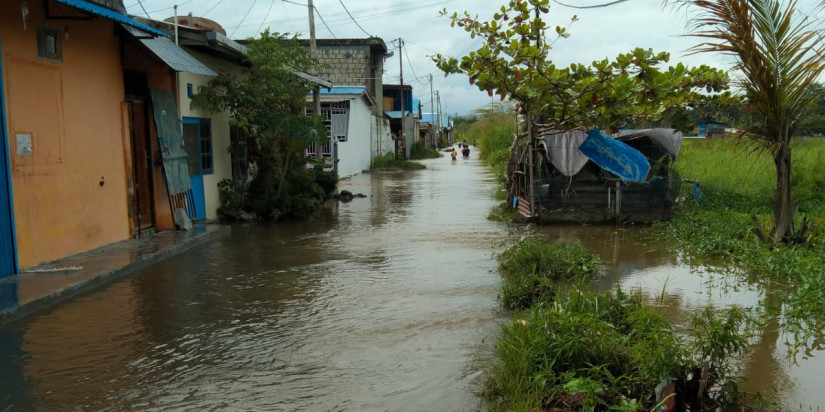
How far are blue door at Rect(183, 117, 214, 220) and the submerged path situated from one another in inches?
80.7

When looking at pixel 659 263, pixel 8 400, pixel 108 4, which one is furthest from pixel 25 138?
pixel 659 263

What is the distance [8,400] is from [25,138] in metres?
4.32

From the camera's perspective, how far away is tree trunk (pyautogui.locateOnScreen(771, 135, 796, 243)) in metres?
8.81

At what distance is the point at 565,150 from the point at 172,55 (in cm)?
738

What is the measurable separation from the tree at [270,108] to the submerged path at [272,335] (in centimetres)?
335

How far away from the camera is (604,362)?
4418 millimetres

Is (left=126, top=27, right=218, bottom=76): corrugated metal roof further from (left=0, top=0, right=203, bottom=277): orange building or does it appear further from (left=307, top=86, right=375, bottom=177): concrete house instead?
(left=307, top=86, right=375, bottom=177): concrete house

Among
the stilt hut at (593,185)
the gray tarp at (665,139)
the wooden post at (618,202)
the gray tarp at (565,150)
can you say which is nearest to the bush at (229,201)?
the stilt hut at (593,185)

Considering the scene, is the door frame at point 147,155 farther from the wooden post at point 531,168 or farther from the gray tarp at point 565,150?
the gray tarp at point 565,150

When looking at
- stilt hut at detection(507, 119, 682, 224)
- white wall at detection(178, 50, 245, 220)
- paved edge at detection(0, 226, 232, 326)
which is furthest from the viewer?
stilt hut at detection(507, 119, 682, 224)

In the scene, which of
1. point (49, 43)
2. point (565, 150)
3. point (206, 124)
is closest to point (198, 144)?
point (206, 124)

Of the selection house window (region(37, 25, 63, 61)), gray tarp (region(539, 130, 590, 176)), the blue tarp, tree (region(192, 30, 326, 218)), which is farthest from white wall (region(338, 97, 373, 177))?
house window (region(37, 25, 63, 61))

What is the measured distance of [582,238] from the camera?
11.5m

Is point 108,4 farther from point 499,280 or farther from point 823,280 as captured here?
point 823,280
